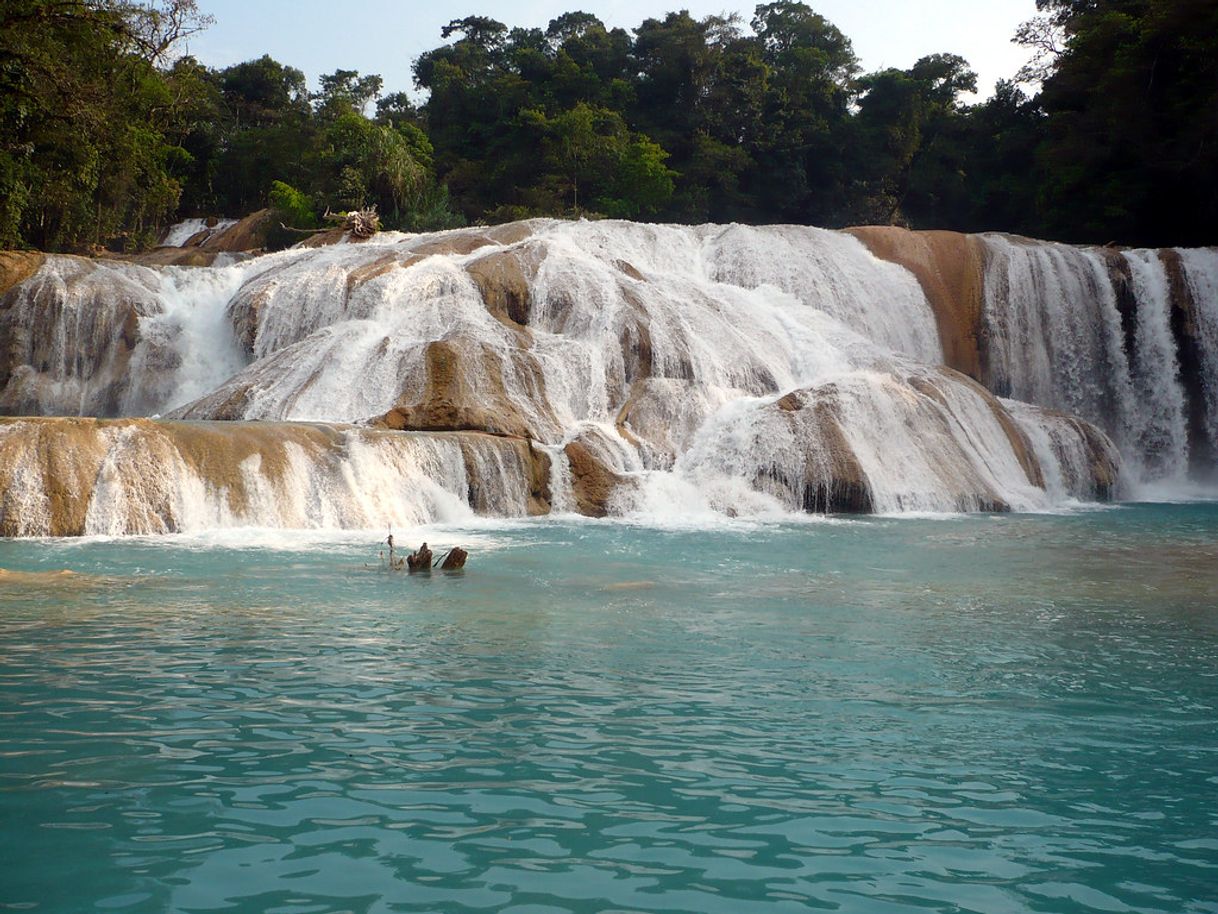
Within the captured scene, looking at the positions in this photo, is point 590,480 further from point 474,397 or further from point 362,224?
point 362,224

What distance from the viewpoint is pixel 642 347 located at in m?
22.2

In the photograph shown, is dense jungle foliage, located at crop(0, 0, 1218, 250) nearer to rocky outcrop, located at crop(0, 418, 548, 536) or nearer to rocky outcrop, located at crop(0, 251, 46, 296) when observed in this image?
rocky outcrop, located at crop(0, 251, 46, 296)

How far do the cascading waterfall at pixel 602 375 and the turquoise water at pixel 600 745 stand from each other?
218 inches

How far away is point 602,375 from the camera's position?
21.5 meters

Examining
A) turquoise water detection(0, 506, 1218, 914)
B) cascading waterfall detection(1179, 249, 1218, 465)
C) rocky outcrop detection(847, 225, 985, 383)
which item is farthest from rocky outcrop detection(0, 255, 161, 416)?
cascading waterfall detection(1179, 249, 1218, 465)

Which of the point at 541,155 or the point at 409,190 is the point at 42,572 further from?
the point at 541,155

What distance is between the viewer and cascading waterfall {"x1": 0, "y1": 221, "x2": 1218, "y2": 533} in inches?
648

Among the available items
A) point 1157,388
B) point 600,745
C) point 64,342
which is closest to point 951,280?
point 1157,388

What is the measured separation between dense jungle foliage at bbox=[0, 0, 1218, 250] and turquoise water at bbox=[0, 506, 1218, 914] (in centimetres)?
1602

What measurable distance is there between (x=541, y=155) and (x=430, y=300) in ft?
88.5

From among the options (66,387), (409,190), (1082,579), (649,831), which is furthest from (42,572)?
(409,190)

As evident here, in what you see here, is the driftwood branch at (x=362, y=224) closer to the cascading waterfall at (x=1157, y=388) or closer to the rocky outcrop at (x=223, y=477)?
the rocky outcrop at (x=223, y=477)

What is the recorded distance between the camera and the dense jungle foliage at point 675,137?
3247 cm

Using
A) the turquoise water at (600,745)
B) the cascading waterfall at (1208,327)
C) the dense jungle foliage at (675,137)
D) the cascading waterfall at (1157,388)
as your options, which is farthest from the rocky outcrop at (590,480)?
the cascading waterfall at (1208,327)
